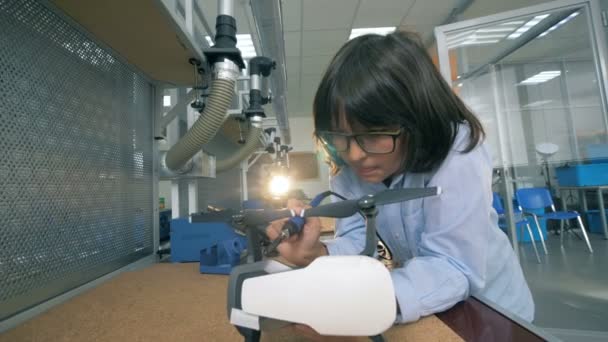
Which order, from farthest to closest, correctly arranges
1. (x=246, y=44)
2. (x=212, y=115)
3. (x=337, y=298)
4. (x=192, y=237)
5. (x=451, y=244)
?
(x=246, y=44) → (x=192, y=237) → (x=212, y=115) → (x=451, y=244) → (x=337, y=298)

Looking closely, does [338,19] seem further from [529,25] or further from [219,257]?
[219,257]

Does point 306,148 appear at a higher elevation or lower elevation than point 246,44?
lower

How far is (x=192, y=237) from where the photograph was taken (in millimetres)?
878

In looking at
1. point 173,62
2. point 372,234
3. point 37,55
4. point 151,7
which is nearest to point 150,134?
point 173,62

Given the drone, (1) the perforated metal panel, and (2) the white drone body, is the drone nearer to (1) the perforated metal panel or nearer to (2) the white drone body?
(2) the white drone body

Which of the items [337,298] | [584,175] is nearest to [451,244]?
[337,298]

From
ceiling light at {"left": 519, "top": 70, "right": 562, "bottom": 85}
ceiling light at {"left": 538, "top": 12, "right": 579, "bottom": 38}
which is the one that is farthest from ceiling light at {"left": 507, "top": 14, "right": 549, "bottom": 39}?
ceiling light at {"left": 519, "top": 70, "right": 562, "bottom": 85}

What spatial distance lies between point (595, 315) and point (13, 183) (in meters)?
2.54

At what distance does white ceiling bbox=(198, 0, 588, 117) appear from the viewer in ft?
8.27

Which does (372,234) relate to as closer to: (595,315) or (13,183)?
(13,183)

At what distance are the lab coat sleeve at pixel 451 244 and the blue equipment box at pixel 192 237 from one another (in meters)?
0.63

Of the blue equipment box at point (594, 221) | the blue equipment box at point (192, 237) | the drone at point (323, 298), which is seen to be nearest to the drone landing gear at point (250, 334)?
the drone at point (323, 298)

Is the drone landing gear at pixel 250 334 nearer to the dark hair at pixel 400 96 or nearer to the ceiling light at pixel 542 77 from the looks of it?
the dark hair at pixel 400 96

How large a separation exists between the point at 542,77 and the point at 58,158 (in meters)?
3.87
